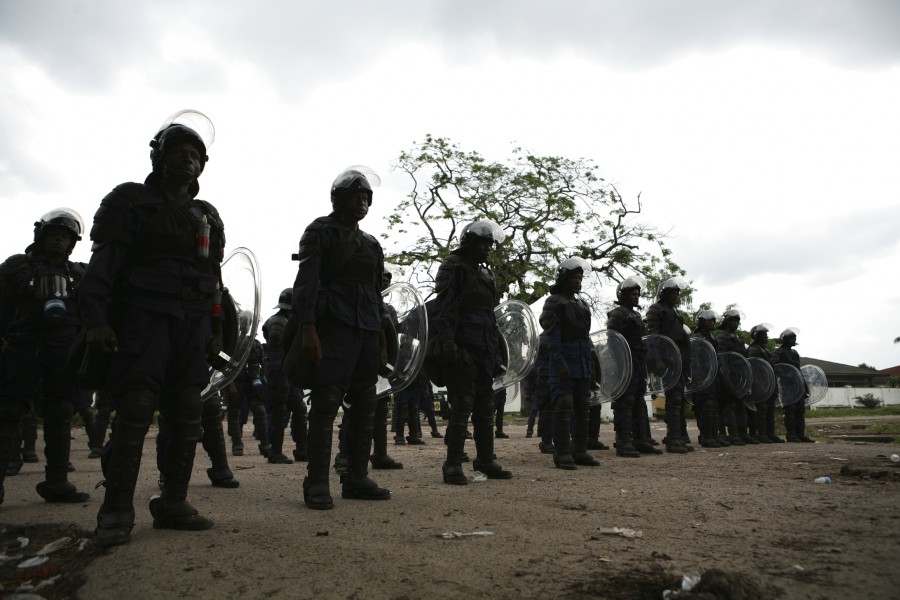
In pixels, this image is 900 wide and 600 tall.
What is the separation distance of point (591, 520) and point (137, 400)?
246 centimetres

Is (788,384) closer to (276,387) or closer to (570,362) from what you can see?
(570,362)

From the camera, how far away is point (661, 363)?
9352 mm

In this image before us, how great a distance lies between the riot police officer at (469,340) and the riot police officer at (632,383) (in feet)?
10.2

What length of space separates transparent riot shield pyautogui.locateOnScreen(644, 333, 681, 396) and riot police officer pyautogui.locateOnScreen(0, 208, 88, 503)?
6.89 m

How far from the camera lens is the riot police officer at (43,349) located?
4.79 metres

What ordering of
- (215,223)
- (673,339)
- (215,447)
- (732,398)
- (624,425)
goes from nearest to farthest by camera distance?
(215,223) → (215,447) → (624,425) → (673,339) → (732,398)

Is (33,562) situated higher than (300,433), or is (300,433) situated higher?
(300,433)

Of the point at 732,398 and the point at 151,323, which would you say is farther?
the point at 732,398

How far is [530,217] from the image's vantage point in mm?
26688

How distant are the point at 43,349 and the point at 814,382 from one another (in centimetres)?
1316

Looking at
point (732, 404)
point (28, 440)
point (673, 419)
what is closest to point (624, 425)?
point (673, 419)

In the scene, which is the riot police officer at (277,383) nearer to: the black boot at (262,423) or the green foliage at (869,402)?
the black boot at (262,423)

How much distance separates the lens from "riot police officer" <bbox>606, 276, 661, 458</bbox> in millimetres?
8688

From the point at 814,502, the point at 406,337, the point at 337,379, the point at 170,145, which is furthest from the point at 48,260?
the point at 814,502
